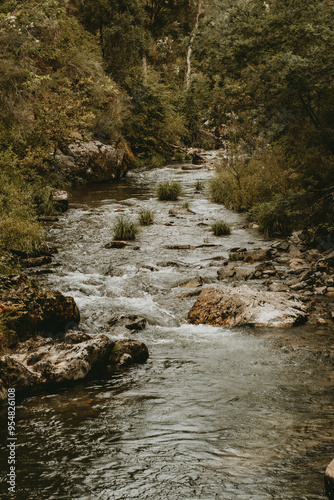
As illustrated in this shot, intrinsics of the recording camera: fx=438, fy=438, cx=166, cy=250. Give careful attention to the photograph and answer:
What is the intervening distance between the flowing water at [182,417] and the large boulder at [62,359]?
0.18m

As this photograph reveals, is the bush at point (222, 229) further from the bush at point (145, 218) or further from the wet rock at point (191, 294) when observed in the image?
the wet rock at point (191, 294)

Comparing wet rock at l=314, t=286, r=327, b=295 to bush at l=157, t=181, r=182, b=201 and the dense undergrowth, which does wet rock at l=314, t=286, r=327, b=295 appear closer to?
the dense undergrowth

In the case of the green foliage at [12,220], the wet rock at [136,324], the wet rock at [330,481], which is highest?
the green foliage at [12,220]

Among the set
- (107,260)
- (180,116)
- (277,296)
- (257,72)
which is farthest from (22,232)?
(180,116)

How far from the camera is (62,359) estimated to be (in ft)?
18.1

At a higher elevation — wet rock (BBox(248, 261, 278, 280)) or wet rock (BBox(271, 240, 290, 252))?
wet rock (BBox(271, 240, 290, 252))

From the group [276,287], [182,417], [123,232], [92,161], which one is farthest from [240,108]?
[182,417]

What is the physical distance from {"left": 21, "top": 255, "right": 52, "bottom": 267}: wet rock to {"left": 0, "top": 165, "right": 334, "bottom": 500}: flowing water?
1363 millimetres

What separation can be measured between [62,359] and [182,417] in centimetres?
186

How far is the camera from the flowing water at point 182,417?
3279mm

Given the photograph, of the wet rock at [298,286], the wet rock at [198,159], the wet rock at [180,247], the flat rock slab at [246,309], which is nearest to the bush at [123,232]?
the wet rock at [180,247]

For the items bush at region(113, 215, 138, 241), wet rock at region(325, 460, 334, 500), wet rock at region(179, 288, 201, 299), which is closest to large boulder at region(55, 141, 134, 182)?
bush at region(113, 215, 138, 241)

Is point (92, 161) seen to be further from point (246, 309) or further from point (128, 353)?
point (128, 353)

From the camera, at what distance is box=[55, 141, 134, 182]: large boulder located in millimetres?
20938
